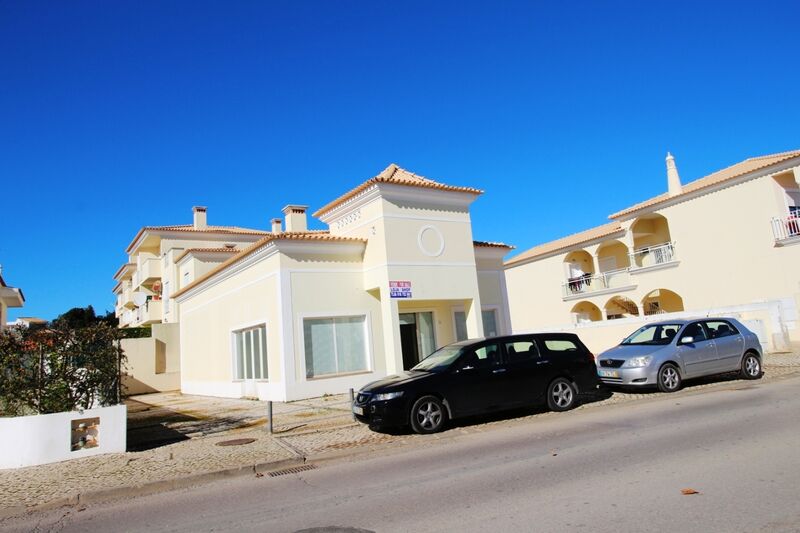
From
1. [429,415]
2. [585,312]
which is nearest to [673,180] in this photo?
[585,312]

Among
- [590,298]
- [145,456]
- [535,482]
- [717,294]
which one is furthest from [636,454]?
[590,298]

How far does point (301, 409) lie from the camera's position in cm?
1410

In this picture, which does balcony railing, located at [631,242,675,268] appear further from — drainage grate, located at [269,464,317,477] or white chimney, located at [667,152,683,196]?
drainage grate, located at [269,464,317,477]

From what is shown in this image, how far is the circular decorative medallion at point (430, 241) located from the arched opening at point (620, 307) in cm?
2035

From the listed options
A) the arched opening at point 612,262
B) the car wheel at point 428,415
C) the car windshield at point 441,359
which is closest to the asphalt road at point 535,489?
the car wheel at point 428,415

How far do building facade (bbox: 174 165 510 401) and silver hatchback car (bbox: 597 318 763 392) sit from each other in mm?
6304

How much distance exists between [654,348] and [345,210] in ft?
37.0

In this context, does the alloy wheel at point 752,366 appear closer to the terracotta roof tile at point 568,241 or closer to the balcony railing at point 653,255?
the balcony railing at point 653,255

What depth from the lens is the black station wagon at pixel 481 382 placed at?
9523 mm

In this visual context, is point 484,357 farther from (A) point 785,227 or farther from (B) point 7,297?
(B) point 7,297

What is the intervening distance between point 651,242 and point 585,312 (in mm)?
7316

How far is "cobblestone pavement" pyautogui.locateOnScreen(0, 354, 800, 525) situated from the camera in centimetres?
734

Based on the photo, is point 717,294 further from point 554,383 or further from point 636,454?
point 636,454

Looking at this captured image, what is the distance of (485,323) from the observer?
2108cm
